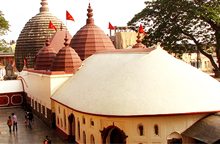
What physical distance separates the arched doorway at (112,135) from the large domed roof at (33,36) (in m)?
31.2

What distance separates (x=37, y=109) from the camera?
28.1 meters

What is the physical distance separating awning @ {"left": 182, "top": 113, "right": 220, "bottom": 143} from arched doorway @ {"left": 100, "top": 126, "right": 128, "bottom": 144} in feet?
10.7

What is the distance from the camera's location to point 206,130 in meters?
13.9

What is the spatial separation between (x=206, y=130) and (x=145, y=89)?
11.3 ft

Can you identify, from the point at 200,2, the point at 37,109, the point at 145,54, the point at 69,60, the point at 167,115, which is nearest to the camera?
the point at 167,115

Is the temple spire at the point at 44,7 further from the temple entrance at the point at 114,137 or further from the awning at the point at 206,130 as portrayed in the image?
the awning at the point at 206,130

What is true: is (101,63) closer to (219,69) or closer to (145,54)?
(145,54)

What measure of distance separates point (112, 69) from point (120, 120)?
175 inches

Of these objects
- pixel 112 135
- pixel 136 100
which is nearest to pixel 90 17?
pixel 112 135

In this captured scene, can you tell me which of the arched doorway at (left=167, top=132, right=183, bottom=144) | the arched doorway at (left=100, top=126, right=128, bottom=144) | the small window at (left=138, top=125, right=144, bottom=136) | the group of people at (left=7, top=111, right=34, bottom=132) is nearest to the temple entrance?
the arched doorway at (left=100, top=126, right=128, bottom=144)

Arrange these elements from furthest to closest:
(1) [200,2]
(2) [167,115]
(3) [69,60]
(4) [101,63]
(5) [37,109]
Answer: (1) [200,2] → (5) [37,109] → (3) [69,60] → (4) [101,63] → (2) [167,115]

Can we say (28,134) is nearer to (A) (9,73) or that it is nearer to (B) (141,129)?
(B) (141,129)

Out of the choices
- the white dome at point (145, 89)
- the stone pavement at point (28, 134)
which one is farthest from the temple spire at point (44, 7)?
→ the white dome at point (145, 89)

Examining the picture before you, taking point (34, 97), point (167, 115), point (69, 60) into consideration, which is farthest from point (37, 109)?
point (167, 115)
